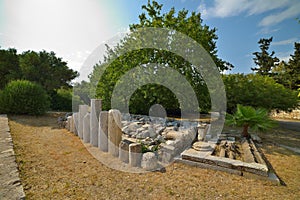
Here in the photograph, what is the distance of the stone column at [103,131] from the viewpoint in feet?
12.1

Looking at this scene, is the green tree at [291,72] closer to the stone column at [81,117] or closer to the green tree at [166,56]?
the green tree at [166,56]

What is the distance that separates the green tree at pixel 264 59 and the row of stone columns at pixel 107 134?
2569 centimetres

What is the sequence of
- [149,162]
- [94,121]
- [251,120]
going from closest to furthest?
[149,162]
[94,121]
[251,120]

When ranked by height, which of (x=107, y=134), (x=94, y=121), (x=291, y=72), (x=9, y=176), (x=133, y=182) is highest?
(x=291, y=72)

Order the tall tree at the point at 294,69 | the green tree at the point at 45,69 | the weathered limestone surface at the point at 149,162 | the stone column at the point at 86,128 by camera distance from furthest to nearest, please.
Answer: the tall tree at the point at 294,69 < the green tree at the point at 45,69 < the stone column at the point at 86,128 < the weathered limestone surface at the point at 149,162

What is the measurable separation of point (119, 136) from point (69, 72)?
1386 centimetres

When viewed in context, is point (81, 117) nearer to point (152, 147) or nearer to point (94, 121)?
point (94, 121)

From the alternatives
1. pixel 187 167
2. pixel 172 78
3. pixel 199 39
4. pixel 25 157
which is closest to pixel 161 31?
pixel 199 39

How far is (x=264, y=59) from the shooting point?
24.3 meters

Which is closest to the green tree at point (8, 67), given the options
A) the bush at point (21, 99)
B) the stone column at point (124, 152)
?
the bush at point (21, 99)

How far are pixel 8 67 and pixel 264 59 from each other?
29.8 meters

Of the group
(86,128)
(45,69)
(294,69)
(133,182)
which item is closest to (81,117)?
(86,128)

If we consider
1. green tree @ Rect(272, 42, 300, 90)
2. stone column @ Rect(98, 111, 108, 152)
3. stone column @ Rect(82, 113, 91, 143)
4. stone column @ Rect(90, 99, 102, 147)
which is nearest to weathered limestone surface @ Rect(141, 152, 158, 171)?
stone column @ Rect(98, 111, 108, 152)

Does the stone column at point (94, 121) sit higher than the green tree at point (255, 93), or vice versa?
the green tree at point (255, 93)
